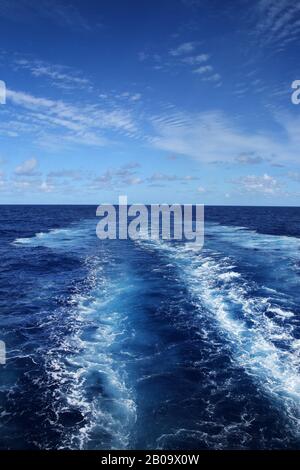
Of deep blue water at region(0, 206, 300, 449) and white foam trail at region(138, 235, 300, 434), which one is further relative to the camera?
white foam trail at region(138, 235, 300, 434)

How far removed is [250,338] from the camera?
868 inches

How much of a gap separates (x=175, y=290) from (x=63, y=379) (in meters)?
16.9

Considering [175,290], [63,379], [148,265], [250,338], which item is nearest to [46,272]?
[148,265]

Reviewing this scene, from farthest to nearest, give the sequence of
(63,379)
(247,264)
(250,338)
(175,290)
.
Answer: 1. (247,264)
2. (175,290)
3. (250,338)
4. (63,379)

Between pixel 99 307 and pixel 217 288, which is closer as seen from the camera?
pixel 99 307

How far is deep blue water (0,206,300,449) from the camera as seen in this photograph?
1388cm

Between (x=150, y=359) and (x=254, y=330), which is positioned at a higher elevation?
(x=254, y=330)

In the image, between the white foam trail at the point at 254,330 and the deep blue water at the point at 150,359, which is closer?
the deep blue water at the point at 150,359

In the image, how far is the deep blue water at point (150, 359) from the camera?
13.9m

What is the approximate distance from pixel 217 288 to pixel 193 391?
17259 mm

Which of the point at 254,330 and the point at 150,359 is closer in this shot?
the point at 150,359

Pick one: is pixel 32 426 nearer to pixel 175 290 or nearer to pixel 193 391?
pixel 193 391

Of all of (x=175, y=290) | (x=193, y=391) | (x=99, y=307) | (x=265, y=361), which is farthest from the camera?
(x=175, y=290)

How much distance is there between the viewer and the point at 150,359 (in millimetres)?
19656
